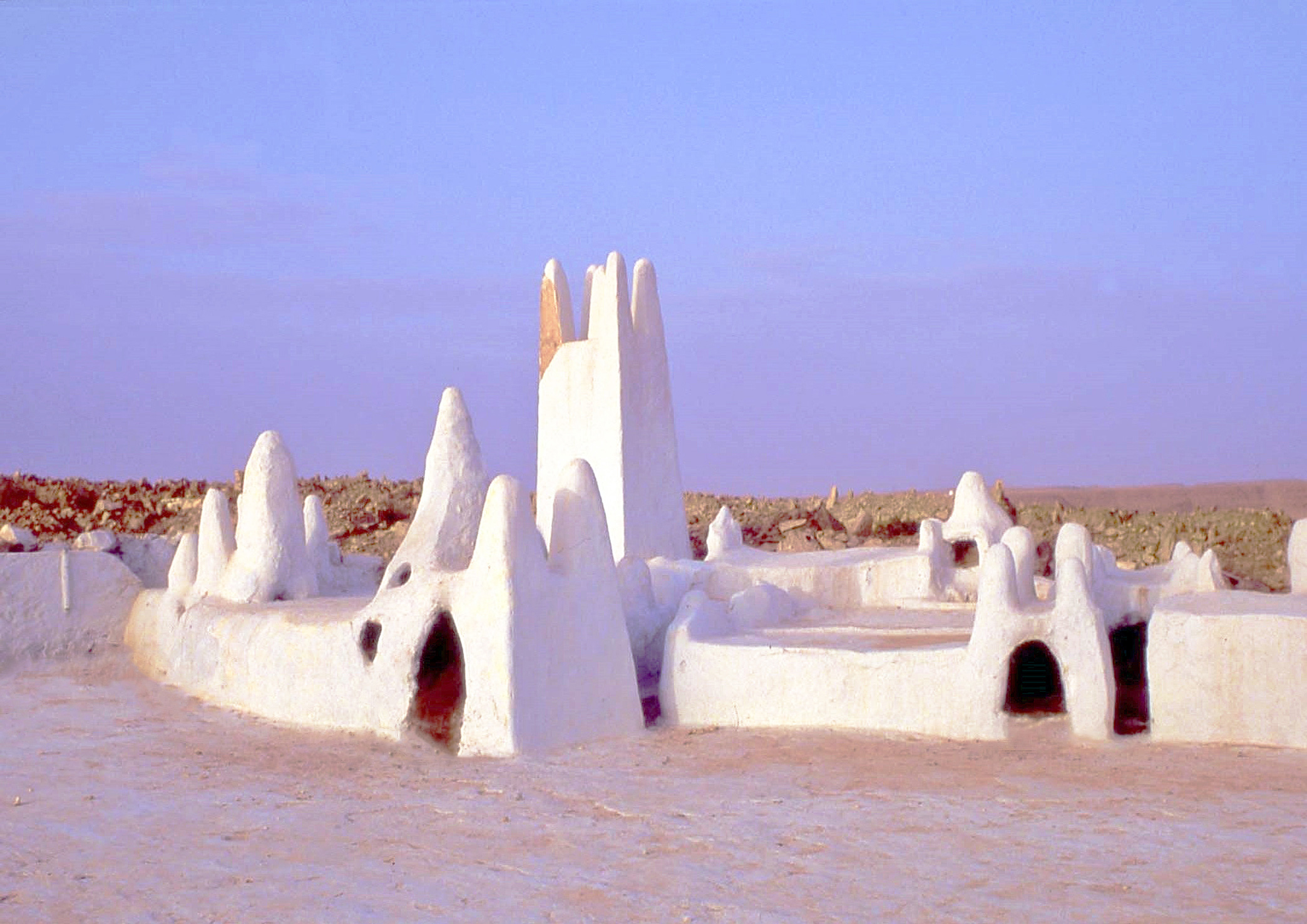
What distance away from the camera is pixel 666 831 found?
794 cm

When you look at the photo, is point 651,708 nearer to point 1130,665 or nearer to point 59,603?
point 1130,665

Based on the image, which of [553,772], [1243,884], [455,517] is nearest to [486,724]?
[553,772]

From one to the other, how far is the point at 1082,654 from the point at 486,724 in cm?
435

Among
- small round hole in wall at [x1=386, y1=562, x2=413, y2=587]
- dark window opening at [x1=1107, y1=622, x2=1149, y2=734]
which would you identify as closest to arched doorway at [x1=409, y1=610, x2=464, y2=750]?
small round hole in wall at [x1=386, y1=562, x2=413, y2=587]

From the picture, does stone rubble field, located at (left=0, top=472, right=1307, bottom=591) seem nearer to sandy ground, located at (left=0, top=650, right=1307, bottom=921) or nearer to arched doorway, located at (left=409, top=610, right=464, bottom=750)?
arched doorway, located at (left=409, top=610, right=464, bottom=750)

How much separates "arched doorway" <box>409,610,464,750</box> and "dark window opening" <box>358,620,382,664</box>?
415 mm

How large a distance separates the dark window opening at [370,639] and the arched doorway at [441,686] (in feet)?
1.36

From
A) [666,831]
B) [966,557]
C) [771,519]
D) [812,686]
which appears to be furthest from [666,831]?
[771,519]

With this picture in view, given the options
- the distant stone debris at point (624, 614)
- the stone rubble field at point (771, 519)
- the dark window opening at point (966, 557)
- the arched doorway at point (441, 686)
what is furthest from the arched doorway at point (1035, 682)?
the stone rubble field at point (771, 519)

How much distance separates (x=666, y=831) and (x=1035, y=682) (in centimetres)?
405

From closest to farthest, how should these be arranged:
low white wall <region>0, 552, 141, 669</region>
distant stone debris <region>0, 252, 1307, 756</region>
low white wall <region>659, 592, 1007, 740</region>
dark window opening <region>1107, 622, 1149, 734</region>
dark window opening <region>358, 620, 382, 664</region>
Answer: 1. distant stone debris <region>0, 252, 1307, 756</region>
2. low white wall <region>659, 592, 1007, 740</region>
3. dark window opening <region>358, 620, 382, 664</region>
4. dark window opening <region>1107, 622, 1149, 734</region>
5. low white wall <region>0, 552, 141, 669</region>

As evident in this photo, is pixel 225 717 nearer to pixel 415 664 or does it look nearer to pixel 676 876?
pixel 415 664

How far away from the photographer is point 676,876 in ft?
23.3

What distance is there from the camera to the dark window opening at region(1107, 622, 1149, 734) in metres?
11.5
